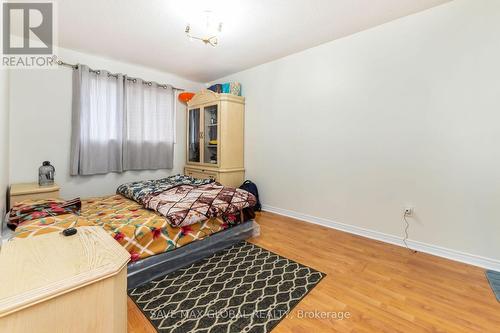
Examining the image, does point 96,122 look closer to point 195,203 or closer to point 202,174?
point 202,174

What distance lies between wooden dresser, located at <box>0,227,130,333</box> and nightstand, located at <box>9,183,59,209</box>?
195cm

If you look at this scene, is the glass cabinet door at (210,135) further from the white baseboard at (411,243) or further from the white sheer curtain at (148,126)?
the white baseboard at (411,243)

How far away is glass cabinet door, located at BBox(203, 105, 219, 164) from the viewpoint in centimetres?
383

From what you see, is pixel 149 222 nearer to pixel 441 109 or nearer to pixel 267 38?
pixel 267 38

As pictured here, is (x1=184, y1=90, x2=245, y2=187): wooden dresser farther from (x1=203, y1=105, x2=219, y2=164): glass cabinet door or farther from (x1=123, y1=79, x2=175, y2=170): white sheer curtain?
(x1=123, y1=79, x2=175, y2=170): white sheer curtain

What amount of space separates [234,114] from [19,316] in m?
3.42

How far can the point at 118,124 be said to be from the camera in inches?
133

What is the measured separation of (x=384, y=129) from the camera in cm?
248

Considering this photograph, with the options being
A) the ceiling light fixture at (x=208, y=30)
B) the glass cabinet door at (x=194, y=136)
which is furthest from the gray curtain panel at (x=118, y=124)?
the ceiling light fixture at (x=208, y=30)

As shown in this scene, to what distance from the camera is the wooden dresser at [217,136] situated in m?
3.68

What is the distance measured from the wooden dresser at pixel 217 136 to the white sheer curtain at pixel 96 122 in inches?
46.9

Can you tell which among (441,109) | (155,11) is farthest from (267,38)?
(441,109)

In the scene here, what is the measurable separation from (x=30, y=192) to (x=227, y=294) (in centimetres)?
240

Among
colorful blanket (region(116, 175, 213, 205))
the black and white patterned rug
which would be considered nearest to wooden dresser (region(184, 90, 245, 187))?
colorful blanket (region(116, 175, 213, 205))
